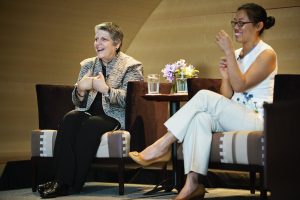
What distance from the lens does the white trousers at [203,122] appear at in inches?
143

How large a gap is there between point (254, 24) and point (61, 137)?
4.91 ft

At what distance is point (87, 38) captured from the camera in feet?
19.0

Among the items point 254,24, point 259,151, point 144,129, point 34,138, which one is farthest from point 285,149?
point 34,138

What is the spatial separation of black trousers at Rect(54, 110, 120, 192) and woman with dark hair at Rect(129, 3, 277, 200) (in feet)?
1.46

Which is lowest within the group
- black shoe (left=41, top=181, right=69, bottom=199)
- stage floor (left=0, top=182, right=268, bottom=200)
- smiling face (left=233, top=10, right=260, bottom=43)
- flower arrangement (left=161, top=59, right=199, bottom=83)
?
stage floor (left=0, top=182, right=268, bottom=200)

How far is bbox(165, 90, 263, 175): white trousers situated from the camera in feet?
12.0

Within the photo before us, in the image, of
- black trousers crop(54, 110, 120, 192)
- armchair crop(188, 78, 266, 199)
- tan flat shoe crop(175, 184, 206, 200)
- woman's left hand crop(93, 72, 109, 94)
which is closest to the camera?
armchair crop(188, 78, 266, 199)

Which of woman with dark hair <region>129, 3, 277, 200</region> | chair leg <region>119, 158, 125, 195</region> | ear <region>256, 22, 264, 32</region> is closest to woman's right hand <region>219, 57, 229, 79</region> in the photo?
woman with dark hair <region>129, 3, 277, 200</region>

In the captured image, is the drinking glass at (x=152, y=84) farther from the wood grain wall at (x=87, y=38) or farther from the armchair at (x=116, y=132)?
the wood grain wall at (x=87, y=38)

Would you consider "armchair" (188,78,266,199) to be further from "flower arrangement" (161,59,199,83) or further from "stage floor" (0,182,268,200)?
"flower arrangement" (161,59,199,83)

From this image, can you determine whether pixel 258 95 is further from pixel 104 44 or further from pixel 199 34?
pixel 199 34

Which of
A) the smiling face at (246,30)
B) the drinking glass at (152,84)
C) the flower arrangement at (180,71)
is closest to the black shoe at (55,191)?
the drinking glass at (152,84)

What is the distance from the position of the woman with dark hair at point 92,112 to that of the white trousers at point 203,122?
2.61 ft

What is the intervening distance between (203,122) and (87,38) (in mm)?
2401
